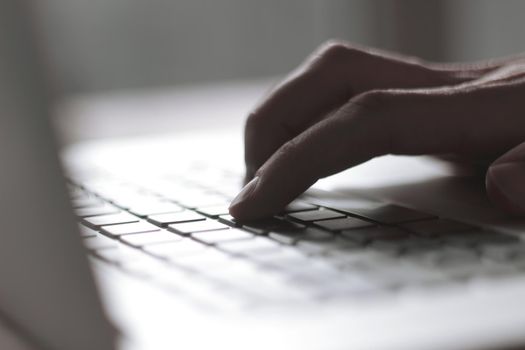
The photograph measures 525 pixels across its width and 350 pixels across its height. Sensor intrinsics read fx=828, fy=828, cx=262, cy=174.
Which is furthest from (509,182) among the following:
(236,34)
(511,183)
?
(236,34)

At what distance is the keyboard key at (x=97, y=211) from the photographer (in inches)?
26.9

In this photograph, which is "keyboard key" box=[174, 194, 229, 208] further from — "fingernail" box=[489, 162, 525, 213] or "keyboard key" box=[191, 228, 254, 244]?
"fingernail" box=[489, 162, 525, 213]

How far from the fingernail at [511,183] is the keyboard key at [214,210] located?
0.68ft

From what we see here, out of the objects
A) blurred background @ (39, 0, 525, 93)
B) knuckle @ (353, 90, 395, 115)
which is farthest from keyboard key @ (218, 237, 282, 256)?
blurred background @ (39, 0, 525, 93)

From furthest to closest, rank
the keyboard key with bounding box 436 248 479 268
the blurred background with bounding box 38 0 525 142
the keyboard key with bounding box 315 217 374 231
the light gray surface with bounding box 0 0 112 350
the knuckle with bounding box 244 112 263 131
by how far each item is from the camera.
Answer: the blurred background with bounding box 38 0 525 142
the knuckle with bounding box 244 112 263 131
the keyboard key with bounding box 315 217 374 231
the keyboard key with bounding box 436 248 479 268
the light gray surface with bounding box 0 0 112 350

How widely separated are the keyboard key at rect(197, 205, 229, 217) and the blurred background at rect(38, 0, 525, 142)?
7.45 feet

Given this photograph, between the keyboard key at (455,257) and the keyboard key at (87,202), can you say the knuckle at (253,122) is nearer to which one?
the keyboard key at (87,202)

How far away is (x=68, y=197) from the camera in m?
0.34

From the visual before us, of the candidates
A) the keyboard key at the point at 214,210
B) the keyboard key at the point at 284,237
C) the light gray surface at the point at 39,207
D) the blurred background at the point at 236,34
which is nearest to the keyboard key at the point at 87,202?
the keyboard key at the point at 214,210

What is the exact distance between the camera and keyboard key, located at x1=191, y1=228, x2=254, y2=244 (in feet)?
→ 1.82

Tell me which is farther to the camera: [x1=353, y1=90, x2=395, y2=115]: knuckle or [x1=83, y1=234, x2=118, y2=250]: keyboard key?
[x1=353, y1=90, x2=395, y2=115]: knuckle

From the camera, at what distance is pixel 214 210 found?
26.2 inches

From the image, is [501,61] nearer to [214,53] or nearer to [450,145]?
[450,145]

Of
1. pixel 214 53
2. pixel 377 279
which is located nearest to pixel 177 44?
pixel 214 53
